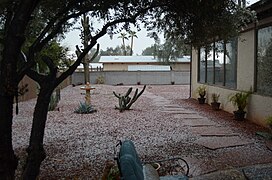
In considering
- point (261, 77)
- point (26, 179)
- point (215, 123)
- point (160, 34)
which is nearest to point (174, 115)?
point (215, 123)

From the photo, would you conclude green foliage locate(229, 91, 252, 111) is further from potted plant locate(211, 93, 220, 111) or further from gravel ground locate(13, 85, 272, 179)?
potted plant locate(211, 93, 220, 111)

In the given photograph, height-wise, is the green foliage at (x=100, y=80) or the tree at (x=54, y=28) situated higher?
the tree at (x=54, y=28)

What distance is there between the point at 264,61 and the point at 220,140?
2.86m

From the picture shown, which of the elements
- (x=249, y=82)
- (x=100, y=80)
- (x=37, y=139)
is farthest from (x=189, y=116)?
Result: (x=100, y=80)

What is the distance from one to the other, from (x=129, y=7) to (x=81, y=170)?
262cm

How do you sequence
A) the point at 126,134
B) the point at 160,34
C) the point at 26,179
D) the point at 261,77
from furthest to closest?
the point at 261,77, the point at 126,134, the point at 160,34, the point at 26,179

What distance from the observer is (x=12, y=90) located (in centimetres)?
263

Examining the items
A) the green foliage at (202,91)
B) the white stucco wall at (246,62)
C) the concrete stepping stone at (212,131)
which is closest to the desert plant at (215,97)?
the green foliage at (202,91)

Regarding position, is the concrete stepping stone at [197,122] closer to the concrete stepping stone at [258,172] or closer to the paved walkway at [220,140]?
the paved walkway at [220,140]

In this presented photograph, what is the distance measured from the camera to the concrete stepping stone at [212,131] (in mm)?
7251

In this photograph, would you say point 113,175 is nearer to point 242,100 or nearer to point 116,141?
point 116,141

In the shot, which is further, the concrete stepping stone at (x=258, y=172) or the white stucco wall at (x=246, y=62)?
the white stucco wall at (x=246, y=62)

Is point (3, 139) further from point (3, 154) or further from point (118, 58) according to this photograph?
point (118, 58)

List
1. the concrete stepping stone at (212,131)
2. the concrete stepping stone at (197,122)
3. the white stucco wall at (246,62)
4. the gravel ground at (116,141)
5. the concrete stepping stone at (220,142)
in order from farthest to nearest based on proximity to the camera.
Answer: the white stucco wall at (246,62), the concrete stepping stone at (197,122), the concrete stepping stone at (212,131), the concrete stepping stone at (220,142), the gravel ground at (116,141)
